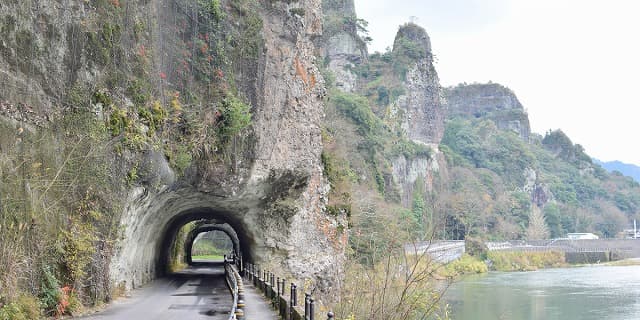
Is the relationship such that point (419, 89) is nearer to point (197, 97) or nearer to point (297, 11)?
point (297, 11)

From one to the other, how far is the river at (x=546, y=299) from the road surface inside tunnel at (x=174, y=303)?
14356 millimetres

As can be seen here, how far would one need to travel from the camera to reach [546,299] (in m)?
41.8

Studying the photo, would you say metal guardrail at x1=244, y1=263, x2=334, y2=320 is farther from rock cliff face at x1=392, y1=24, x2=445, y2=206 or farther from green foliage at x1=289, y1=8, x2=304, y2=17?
rock cliff face at x1=392, y1=24, x2=445, y2=206

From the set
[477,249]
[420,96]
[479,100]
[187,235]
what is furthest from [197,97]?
[479,100]

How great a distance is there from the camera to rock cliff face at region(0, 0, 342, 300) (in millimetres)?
16141

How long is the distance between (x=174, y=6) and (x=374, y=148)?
4181cm

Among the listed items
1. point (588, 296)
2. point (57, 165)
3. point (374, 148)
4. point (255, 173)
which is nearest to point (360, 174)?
point (374, 148)

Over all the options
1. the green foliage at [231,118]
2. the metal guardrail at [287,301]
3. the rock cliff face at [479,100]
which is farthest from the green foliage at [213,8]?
the rock cliff face at [479,100]

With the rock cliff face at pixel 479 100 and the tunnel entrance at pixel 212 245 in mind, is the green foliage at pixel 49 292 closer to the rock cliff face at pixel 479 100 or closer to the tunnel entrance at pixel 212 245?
the tunnel entrance at pixel 212 245

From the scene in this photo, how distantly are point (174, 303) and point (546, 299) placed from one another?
2910 centimetres

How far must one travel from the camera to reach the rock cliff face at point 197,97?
53.0 feet

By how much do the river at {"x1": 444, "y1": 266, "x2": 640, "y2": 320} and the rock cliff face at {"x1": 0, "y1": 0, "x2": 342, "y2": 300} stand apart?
38.3 ft

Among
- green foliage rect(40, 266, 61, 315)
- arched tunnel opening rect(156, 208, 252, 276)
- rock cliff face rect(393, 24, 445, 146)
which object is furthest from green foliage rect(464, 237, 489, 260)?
green foliage rect(40, 266, 61, 315)

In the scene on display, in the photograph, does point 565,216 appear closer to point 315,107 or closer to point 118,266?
point 315,107
